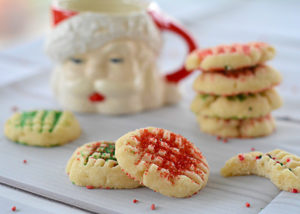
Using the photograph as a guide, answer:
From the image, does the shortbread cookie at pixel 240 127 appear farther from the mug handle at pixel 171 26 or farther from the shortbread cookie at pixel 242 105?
the mug handle at pixel 171 26

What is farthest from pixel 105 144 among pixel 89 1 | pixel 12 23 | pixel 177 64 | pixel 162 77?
pixel 12 23

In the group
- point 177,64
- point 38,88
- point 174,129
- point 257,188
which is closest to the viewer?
point 257,188

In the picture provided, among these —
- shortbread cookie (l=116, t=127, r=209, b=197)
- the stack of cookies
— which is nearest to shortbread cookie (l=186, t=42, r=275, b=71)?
the stack of cookies

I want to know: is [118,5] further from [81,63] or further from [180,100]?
[180,100]

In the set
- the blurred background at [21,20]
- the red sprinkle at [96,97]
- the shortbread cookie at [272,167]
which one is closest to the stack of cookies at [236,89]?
the shortbread cookie at [272,167]

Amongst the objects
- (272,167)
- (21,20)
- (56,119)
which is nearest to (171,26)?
(56,119)

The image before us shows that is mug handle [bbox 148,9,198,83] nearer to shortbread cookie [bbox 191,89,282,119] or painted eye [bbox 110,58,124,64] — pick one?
painted eye [bbox 110,58,124,64]
